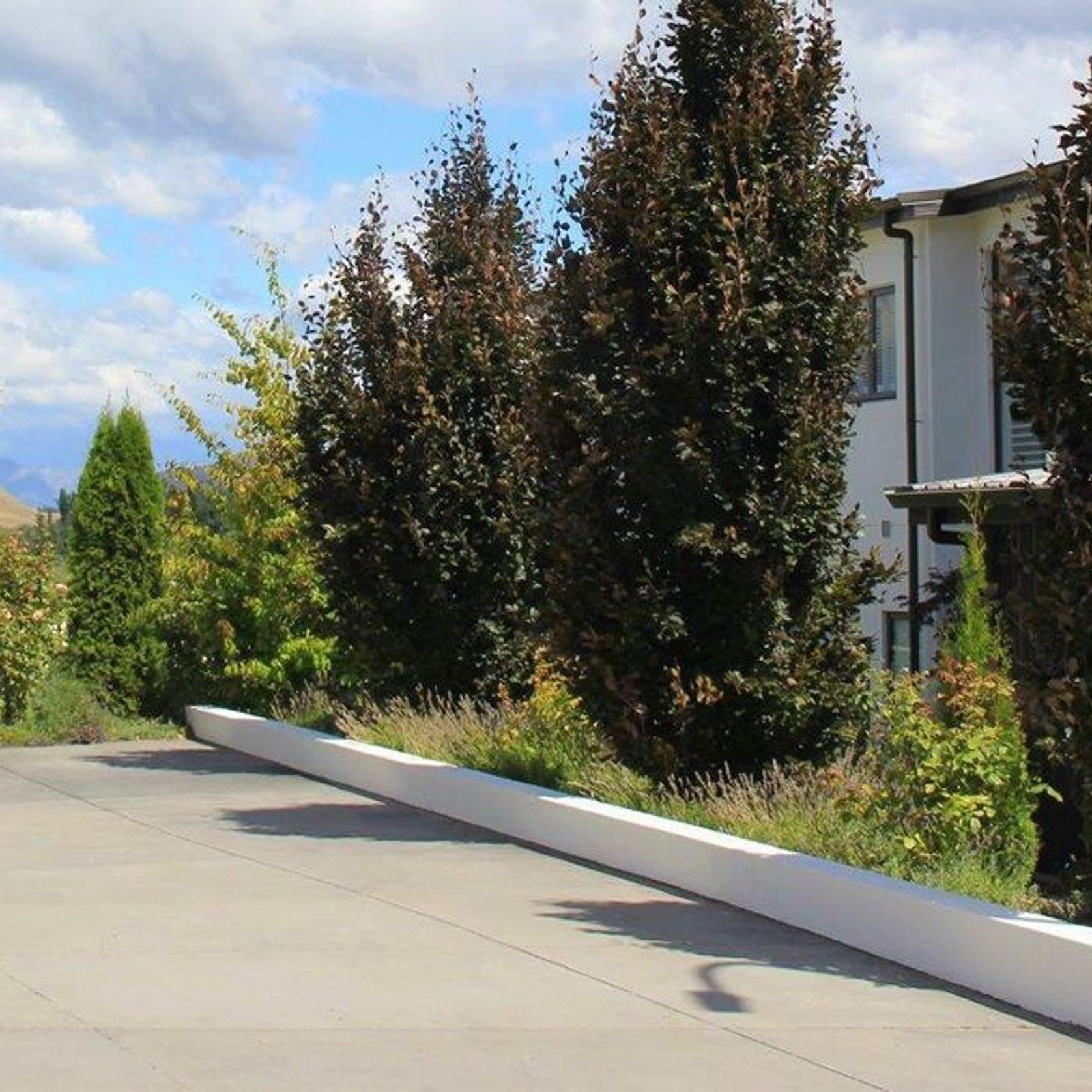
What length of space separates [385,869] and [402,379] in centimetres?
601

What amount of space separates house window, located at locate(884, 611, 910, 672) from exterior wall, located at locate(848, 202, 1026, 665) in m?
0.12

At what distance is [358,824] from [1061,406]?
7096 mm

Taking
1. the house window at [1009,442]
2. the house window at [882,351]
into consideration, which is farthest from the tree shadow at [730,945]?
the house window at [882,351]

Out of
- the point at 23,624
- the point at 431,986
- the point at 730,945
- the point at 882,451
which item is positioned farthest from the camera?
the point at 882,451

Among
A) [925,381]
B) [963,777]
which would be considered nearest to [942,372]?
[925,381]

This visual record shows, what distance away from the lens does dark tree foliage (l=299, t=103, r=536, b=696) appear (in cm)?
1712

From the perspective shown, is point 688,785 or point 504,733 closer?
point 688,785

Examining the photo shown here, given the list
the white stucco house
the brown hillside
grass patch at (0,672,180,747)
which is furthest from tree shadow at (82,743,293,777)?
the brown hillside

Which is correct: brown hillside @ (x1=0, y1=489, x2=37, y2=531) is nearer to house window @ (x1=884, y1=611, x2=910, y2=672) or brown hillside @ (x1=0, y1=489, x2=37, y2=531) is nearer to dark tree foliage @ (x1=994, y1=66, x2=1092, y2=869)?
house window @ (x1=884, y1=611, x2=910, y2=672)

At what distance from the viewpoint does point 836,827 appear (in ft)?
37.2

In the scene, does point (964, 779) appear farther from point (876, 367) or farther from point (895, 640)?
point (876, 367)

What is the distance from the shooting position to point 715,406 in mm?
12516

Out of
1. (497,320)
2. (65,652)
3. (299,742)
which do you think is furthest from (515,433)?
(65,652)

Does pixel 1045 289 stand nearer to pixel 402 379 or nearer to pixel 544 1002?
pixel 544 1002
